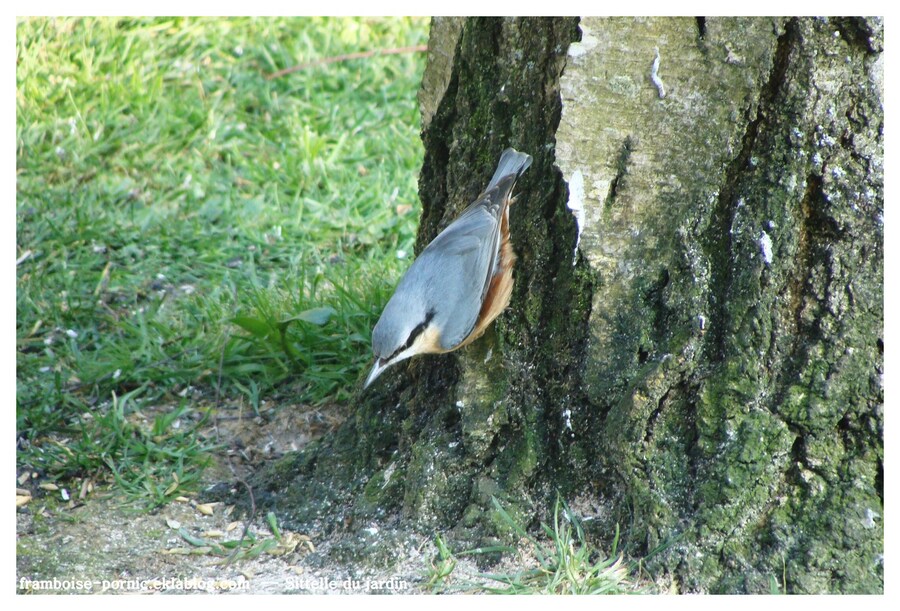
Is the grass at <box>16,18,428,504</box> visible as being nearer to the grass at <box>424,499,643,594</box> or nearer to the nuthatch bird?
the nuthatch bird

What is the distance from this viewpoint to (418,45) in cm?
605

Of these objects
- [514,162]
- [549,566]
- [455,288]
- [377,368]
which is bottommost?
[549,566]

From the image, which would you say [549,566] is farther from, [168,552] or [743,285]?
[168,552]

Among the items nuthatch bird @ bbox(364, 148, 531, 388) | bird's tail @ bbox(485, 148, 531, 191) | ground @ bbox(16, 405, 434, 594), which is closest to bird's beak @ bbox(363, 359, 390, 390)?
nuthatch bird @ bbox(364, 148, 531, 388)

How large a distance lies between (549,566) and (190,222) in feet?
10.0

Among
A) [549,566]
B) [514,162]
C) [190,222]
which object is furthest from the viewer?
[190,222]

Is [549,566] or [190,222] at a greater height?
[190,222]

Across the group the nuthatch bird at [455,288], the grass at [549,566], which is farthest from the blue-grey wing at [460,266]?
the grass at [549,566]

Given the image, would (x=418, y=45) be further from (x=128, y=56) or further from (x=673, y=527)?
(x=673, y=527)

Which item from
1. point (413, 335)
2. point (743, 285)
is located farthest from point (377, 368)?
point (743, 285)

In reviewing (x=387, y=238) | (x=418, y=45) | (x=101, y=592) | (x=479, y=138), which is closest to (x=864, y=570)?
(x=479, y=138)

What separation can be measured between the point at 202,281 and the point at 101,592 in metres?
2.06

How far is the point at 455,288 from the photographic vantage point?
326 cm

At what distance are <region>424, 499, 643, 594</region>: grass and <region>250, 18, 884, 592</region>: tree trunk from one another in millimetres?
53
